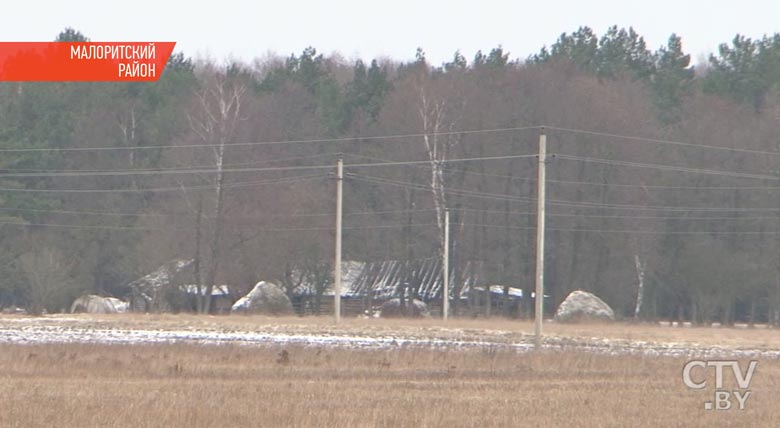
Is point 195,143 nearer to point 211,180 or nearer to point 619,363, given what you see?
point 211,180

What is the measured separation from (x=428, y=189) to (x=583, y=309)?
12.8m

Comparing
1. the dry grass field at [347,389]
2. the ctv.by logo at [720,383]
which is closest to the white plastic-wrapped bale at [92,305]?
the dry grass field at [347,389]

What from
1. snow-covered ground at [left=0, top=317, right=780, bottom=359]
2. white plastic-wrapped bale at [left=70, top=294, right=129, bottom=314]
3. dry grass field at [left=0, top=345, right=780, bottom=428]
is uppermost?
dry grass field at [left=0, top=345, right=780, bottom=428]

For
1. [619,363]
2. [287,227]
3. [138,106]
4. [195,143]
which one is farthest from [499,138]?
[619,363]

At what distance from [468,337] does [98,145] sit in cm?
4445

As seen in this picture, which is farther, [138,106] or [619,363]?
[138,106]

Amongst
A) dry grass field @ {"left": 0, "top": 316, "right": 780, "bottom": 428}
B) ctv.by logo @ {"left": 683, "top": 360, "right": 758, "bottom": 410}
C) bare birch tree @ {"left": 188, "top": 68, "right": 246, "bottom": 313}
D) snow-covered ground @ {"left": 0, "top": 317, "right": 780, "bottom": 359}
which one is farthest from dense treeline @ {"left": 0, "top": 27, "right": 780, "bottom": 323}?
ctv.by logo @ {"left": 683, "top": 360, "right": 758, "bottom": 410}

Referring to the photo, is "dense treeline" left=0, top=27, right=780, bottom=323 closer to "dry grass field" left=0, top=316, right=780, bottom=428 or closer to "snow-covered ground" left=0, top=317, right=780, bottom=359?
"snow-covered ground" left=0, top=317, right=780, bottom=359

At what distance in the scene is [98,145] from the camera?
3056 inches

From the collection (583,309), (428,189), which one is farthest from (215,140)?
(583,309)

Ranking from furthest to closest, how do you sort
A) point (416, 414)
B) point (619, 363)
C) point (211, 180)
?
point (211, 180), point (619, 363), point (416, 414)

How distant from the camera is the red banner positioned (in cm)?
4094

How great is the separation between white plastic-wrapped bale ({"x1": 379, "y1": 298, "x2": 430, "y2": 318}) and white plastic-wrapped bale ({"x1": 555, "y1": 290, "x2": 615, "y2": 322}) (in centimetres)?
789

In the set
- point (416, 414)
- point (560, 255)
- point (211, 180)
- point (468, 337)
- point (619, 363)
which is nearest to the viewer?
point (416, 414)
